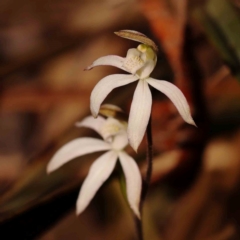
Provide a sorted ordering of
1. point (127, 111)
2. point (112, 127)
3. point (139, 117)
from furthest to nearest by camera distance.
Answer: point (127, 111) < point (112, 127) < point (139, 117)

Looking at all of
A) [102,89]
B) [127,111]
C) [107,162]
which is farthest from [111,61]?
[127,111]

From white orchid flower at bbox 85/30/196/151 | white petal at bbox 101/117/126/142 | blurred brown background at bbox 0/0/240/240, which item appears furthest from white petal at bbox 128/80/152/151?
blurred brown background at bbox 0/0/240/240

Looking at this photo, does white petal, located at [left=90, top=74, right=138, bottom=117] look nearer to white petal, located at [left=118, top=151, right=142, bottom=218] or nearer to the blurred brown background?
white petal, located at [left=118, top=151, right=142, bottom=218]

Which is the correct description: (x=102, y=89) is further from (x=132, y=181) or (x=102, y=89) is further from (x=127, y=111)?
(x=127, y=111)

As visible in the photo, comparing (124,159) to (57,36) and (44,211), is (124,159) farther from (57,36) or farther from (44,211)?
(57,36)

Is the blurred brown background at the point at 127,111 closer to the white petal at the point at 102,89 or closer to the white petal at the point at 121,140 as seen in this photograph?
the white petal at the point at 121,140

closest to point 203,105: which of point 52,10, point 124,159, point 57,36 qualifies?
point 124,159

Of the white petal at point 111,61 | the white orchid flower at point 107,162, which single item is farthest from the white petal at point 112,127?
the white petal at point 111,61
